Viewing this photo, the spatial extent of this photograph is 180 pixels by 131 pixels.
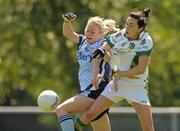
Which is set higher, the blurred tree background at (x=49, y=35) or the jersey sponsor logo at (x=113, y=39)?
the jersey sponsor logo at (x=113, y=39)

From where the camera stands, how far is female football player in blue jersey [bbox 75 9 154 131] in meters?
10.4

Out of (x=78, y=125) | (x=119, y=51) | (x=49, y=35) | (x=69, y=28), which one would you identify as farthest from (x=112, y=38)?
(x=49, y=35)

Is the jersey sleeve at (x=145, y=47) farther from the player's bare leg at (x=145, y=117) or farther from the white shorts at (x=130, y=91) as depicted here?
the player's bare leg at (x=145, y=117)

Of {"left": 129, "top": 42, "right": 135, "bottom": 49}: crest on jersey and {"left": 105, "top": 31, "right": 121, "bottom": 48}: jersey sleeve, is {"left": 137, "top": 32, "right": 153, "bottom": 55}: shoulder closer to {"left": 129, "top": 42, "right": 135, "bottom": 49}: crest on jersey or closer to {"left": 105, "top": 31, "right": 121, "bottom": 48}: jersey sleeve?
{"left": 129, "top": 42, "right": 135, "bottom": 49}: crest on jersey

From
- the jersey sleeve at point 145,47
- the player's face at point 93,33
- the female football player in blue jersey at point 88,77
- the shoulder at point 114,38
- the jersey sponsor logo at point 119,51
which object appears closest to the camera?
the jersey sleeve at point 145,47

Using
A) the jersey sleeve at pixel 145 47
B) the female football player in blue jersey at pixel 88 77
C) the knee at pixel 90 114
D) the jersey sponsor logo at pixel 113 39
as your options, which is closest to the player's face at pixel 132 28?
the jersey sleeve at pixel 145 47

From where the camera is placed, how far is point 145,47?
1038cm

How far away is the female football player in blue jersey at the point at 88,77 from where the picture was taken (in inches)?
422

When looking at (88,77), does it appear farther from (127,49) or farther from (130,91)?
(127,49)

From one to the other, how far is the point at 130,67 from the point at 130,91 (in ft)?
0.97

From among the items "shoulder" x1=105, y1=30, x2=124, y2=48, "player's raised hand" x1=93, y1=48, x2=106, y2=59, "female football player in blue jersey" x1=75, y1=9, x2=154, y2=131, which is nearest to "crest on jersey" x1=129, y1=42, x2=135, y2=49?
"female football player in blue jersey" x1=75, y1=9, x2=154, y2=131

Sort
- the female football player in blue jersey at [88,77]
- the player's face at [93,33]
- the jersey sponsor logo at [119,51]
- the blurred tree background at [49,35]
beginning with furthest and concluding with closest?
1. the blurred tree background at [49,35]
2. the player's face at [93,33]
3. the female football player in blue jersey at [88,77]
4. the jersey sponsor logo at [119,51]

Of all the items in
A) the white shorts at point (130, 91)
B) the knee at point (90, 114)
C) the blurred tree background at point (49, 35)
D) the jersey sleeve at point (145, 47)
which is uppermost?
the jersey sleeve at point (145, 47)

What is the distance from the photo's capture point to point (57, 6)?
23.6 metres
